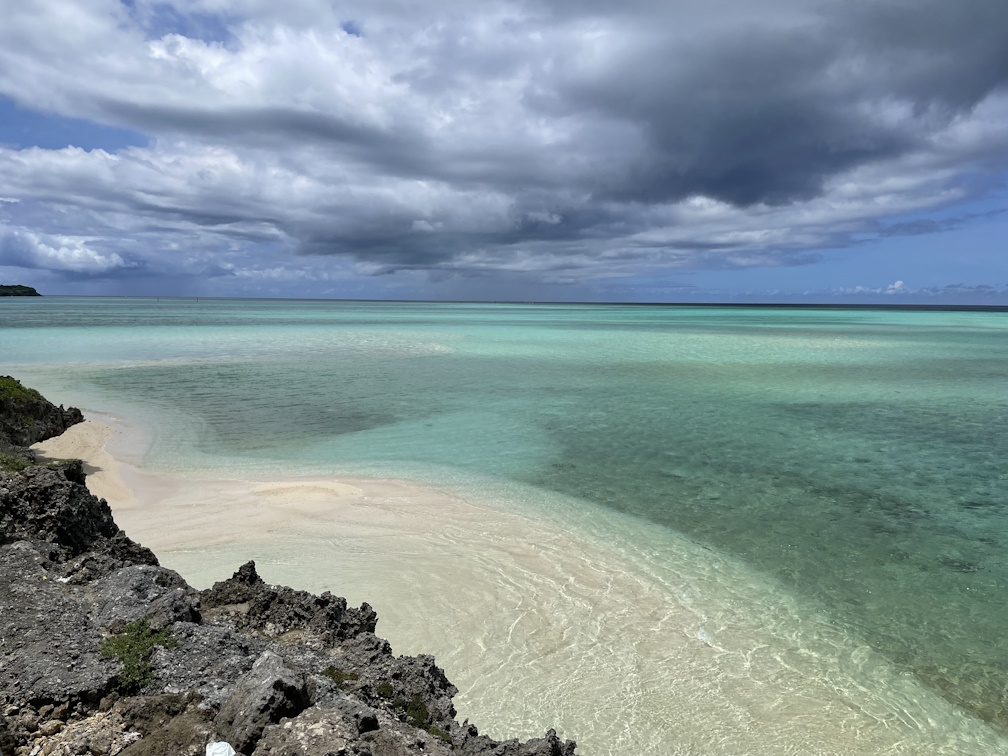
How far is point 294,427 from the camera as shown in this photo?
53.4 feet

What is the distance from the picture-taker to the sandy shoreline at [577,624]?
201 inches

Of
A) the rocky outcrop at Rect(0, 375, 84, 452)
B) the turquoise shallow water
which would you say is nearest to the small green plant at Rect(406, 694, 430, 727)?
the turquoise shallow water

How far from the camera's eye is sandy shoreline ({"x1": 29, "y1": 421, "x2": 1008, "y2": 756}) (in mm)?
5105

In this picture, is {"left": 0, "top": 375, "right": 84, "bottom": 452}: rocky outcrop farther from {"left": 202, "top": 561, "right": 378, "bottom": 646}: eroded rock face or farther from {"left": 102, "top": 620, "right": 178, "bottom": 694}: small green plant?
{"left": 102, "top": 620, "right": 178, "bottom": 694}: small green plant

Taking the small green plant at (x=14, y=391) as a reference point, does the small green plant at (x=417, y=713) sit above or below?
below

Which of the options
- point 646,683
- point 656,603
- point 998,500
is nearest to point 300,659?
point 646,683

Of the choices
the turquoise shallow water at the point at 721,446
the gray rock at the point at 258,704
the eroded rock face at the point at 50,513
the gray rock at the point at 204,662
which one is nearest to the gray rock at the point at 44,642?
the gray rock at the point at 204,662

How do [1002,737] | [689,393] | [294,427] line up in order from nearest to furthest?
[1002,737]
[294,427]
[689,393]

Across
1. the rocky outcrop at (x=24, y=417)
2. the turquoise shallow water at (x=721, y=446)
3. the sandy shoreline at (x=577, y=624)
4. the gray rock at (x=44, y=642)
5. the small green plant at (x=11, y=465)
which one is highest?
the small green plant at (x=11, y=465)

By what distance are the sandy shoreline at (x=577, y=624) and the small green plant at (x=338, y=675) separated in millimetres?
1727

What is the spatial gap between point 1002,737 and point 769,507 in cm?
534

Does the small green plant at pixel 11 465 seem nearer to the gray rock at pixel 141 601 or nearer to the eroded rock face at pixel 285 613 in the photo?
the gray rock at pixel 141 601

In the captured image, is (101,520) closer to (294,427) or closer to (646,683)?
(646,683)

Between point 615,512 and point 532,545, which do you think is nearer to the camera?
point 532,545
